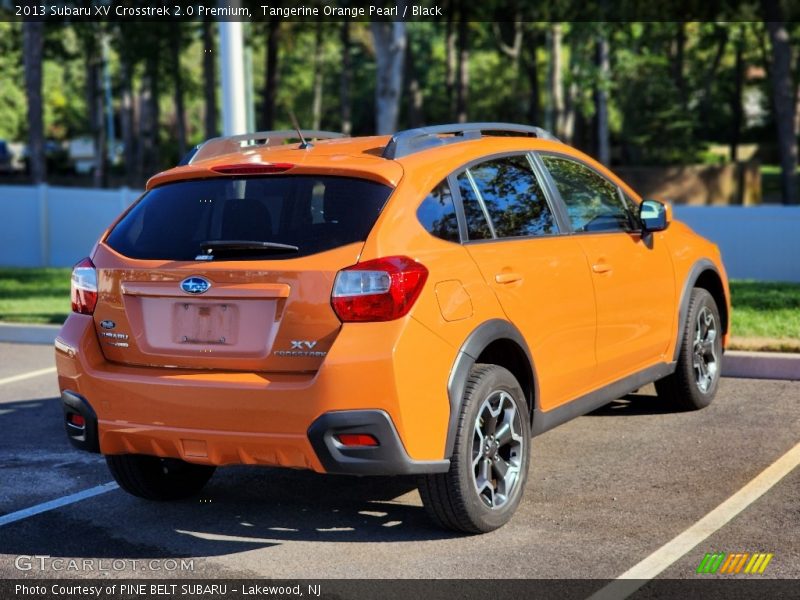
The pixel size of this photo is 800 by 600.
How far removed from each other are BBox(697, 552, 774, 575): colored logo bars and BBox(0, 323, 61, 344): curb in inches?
327

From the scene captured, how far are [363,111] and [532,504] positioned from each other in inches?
2564

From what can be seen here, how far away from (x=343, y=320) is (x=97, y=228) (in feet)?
59.9

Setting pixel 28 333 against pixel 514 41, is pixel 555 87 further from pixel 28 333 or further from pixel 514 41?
pixel 28 333

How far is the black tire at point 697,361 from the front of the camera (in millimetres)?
7430

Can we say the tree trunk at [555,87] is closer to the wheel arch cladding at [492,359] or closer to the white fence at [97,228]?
the white fence at [97,228]

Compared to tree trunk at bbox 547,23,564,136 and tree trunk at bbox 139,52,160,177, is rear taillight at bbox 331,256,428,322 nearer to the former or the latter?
tree trunk at bbox 547,23,564,136

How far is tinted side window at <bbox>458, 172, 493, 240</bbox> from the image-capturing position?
5512 mm

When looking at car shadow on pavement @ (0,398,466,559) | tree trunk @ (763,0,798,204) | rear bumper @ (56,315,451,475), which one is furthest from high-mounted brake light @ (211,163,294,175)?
tree trunk @ (763,0,798,204)

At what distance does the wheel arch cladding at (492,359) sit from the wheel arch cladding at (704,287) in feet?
6.13

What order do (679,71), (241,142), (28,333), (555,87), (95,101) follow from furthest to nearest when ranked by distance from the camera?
(95,101)
(679,71)
(555,87)
(28,333)
(241,142)

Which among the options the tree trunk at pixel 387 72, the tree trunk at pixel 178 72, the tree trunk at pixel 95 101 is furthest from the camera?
the tree trunk at pixel 95 101

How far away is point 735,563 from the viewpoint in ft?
16.0

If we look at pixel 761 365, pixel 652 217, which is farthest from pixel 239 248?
pixel 761 365

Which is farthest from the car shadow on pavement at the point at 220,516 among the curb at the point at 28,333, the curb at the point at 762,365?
the curb at the point at 28,333
